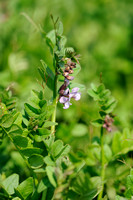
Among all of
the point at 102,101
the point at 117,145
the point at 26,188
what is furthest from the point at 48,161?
the point at 117,145

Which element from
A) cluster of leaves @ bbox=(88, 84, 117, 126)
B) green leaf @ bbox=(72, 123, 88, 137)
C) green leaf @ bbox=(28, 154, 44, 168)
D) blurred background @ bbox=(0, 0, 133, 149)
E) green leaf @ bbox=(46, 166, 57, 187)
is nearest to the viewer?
green leaf @ bbox=(46, 166, 57, 187)

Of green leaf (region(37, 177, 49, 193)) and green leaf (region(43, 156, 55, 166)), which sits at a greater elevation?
green leaf (region(43, 156, 55, 166))

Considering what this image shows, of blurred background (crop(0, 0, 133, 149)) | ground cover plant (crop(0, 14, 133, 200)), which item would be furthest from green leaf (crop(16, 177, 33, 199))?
blurred background (crop(0, 0, 133, 149))

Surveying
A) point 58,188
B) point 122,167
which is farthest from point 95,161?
point 58,188

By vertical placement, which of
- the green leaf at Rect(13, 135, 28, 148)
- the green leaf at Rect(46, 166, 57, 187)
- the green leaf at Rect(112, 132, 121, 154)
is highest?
the green leaf at Rect(13, 135, 28, 148)

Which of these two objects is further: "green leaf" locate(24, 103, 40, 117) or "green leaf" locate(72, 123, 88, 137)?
"green leaf" locate(72, 123, 88, 137)

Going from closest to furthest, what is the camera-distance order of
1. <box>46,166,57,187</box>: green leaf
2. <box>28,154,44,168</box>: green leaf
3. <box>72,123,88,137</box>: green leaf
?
1. <box>46,166,57,187</box>: green leaf
2. <box>28,154,44,168</box>: green leaf
3. <box>72,123,88,137</box>: green leaf

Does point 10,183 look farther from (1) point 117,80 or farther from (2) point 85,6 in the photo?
(2) point 85,6

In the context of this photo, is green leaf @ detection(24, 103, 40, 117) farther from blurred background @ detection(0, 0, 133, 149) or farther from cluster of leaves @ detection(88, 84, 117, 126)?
blurred background @ detection(0, 0, 133, 149)
